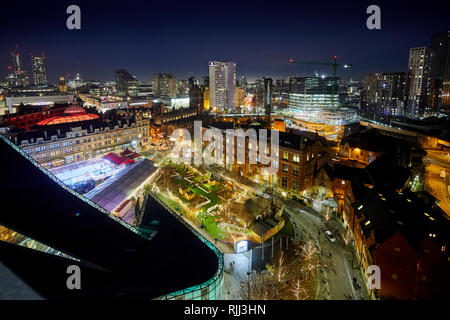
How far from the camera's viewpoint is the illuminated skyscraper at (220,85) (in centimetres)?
11912

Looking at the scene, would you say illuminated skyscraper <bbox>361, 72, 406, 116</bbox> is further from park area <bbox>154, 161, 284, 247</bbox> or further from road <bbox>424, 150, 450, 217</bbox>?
park area <bbox>154, 161, 284, 247</bbox>

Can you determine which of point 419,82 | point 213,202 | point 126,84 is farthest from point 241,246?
point 126,84

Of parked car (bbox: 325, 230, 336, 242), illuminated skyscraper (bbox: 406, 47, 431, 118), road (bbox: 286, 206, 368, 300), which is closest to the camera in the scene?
road (bbox: 286, 206, 368, 300)

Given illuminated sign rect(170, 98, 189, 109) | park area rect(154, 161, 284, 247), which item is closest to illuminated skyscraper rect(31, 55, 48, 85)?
illuminated sign rect(170, 98, 189, 109)

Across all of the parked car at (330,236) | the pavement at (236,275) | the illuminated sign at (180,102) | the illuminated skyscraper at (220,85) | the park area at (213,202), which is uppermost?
A: the illuminated skyscraper at (220,85)

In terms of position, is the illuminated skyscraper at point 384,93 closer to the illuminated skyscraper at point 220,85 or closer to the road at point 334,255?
the illuminated skyscraper at point 220,85

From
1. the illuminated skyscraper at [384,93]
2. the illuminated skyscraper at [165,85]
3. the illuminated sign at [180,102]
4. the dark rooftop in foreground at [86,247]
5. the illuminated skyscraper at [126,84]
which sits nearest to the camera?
the dark rooftop in foreground at [86,247]

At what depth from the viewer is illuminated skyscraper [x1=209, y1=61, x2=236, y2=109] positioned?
391 feet

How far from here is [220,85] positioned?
120 m

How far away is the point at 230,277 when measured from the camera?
54.3 feet

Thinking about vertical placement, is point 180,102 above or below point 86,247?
above

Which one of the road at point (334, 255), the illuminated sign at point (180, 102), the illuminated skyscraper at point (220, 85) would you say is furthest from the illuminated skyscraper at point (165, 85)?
the road at point (334, 255)

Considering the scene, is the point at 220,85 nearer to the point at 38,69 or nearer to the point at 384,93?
the point at 384,93
